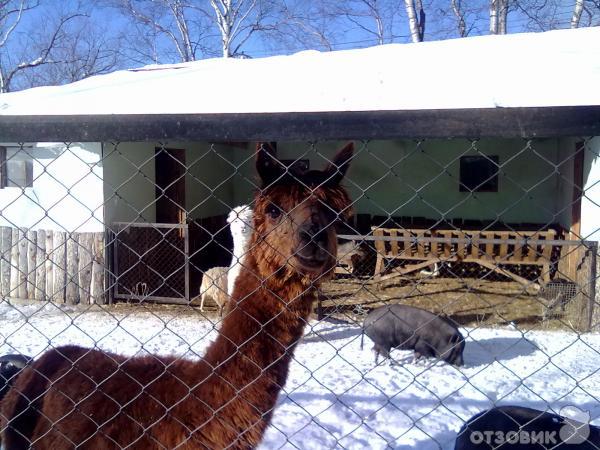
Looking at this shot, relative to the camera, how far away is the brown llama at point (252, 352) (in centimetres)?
206

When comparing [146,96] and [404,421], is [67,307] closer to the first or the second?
[146,96]

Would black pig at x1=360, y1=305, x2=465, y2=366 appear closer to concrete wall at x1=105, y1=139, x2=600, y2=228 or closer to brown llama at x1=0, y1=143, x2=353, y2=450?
brown llama at x1=0, y1=143, x2=353, y2=450

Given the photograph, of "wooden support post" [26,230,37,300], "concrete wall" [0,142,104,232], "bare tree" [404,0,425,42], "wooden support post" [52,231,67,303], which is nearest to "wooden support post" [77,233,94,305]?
"wooden support post" [52,231,67,303]

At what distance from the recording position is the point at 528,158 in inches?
529

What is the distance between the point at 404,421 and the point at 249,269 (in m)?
3.12

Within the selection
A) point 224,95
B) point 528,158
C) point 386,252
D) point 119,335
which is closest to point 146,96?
point 224,95

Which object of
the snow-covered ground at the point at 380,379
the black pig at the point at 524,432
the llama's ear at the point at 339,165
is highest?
the llama's ear at the point at 339,165

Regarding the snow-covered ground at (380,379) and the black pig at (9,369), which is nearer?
the black pig at (9,369)

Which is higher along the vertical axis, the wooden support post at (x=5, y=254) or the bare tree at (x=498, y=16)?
the bare tree at (x=498, y=16)

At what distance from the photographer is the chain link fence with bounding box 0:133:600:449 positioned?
2168 mm

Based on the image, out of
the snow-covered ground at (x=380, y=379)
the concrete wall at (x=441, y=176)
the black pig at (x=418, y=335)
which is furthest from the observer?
the concrete wall at (x=441, y=176)

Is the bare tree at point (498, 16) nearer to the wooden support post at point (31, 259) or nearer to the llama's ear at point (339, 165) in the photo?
the wooden support post at point (31, 259)

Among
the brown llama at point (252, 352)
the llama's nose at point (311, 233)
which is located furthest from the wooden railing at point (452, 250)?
the llama's nose at point (311, 233)

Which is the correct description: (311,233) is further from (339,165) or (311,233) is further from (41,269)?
(41,269)
